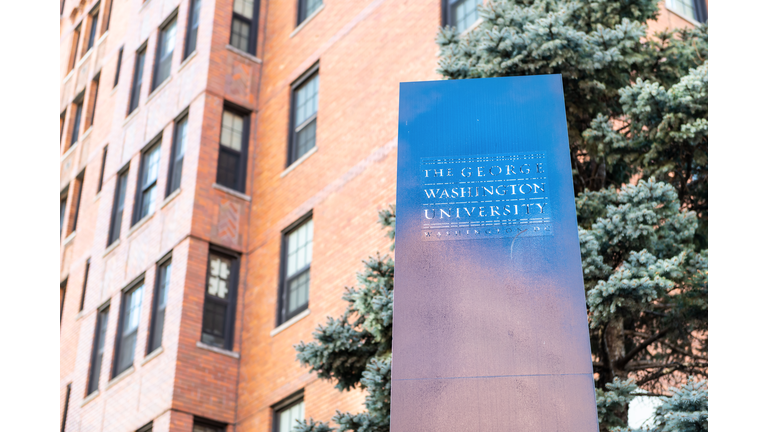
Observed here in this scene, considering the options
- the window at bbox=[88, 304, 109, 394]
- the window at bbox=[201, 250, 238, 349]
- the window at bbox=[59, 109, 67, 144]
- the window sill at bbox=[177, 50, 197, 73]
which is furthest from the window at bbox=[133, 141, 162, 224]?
the window at bbox=[59, 109, 67, 144]

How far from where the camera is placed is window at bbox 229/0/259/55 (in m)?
22.0

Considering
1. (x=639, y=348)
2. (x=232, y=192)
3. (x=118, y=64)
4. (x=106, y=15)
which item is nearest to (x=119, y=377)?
(x=232, y=192)

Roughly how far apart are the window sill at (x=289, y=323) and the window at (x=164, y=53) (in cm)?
826

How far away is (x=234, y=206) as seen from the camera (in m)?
19.8

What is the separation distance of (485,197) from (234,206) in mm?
12761

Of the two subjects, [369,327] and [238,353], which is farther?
[238,353]

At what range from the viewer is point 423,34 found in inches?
671

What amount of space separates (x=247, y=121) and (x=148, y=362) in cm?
628

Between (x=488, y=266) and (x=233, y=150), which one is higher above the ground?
(x=233, y=150)

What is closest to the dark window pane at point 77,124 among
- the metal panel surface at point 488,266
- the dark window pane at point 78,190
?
the dark window pane at point 78,190

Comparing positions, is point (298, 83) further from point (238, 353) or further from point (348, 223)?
point (238, 353)

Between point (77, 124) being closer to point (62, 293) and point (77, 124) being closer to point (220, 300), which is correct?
point (62, 293)

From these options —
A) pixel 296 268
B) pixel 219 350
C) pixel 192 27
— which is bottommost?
pixel 219 350

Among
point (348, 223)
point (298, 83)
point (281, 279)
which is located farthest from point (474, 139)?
point (298, 83)
